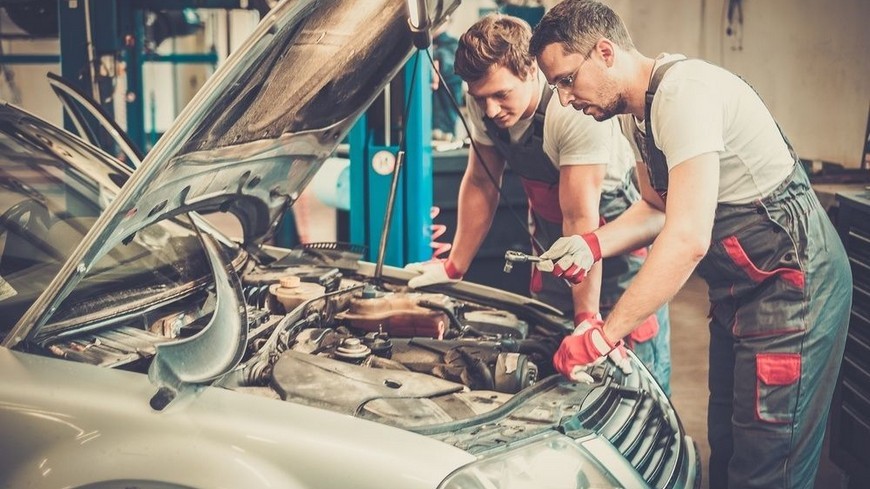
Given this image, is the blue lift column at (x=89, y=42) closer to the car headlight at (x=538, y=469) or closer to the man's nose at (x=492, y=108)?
the man's nose at (x=492, y=108)

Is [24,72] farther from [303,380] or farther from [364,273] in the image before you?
[303,380]

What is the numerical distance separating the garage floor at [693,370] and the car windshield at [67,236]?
5.95ft

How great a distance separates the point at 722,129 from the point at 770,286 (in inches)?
15.6

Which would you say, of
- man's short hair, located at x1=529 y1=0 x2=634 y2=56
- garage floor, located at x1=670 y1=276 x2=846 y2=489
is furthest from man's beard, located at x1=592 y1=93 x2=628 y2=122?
garage floor, located at x1=670 y1=276 x2=846 y2=489

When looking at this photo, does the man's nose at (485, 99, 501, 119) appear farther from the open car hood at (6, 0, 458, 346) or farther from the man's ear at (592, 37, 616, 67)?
the man's ear at (592, 37, 616, 67)

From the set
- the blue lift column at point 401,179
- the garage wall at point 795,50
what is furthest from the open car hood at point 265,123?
the garage wall at point 795,50

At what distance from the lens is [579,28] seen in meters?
2.03

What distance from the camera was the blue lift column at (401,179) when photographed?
3.90 metres

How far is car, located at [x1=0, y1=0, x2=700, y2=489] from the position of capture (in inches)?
61.9

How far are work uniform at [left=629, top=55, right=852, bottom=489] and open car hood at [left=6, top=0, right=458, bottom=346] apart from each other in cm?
70

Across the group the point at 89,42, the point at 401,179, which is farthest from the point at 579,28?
the point at 89,42

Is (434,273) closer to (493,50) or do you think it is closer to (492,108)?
(492,108)

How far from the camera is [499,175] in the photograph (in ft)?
9.96

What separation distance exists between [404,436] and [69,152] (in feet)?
4.36
